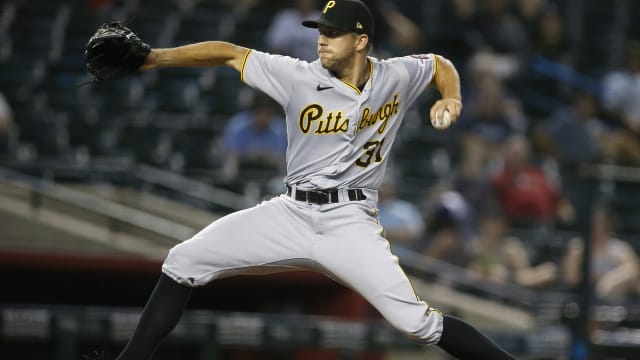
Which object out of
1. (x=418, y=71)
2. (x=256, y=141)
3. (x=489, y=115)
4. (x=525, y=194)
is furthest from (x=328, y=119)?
(x=489, y=115)

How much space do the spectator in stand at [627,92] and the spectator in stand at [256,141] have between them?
367cm

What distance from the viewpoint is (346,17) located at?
4.73 metres

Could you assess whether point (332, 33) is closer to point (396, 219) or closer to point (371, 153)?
point (371, 153)

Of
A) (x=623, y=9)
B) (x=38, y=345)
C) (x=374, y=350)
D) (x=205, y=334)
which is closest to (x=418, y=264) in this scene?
(x=374, y=350)

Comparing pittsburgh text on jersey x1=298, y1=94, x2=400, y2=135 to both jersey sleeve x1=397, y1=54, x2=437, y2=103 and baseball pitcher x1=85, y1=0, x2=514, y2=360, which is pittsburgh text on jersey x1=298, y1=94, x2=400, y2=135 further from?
jersey sleeve x1=397, y1=54, x2=437, y2=103

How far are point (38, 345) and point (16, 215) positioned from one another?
3.13 feet

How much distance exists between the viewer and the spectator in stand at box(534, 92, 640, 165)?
1015cm

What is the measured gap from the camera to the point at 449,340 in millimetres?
4680

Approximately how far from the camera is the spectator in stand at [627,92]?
436 inches

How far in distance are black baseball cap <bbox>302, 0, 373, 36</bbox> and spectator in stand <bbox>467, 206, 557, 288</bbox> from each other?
3.88 metres

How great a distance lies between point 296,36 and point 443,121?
5.60 m

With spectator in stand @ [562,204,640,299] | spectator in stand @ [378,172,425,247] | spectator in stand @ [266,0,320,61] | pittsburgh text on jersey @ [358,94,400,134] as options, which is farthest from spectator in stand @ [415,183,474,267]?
pittsburgh text on jersey @ [358,94,400,134]

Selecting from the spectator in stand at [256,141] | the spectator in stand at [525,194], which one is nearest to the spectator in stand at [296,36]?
the spectator in stand at [256,141]

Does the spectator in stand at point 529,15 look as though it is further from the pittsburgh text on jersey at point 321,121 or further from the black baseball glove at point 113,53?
the black baseball glove at point 113,53
